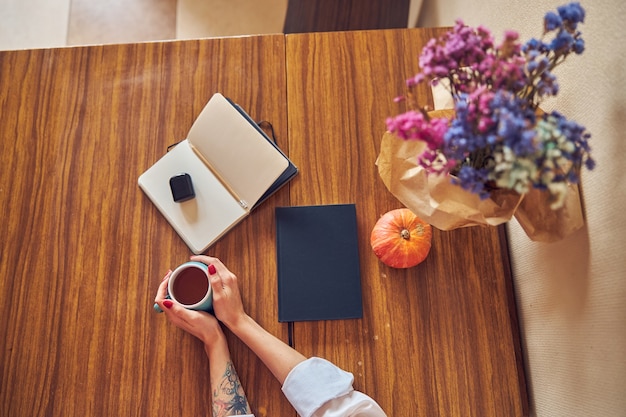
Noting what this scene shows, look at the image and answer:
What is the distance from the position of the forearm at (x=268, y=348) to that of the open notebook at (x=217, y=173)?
0.18 meters

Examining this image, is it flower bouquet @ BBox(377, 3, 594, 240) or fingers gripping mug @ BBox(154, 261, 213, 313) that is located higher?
flower bouquet @ BBox(377, 3, 594, 240)

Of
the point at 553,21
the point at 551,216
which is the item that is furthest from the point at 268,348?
the point at 553,21

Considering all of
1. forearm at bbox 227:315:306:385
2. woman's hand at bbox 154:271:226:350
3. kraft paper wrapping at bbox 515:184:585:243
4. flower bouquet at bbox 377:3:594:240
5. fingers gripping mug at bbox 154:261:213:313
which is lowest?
forearm at bbox 227:315:306:385

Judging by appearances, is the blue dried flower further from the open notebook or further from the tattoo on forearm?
the tattoo on forearm

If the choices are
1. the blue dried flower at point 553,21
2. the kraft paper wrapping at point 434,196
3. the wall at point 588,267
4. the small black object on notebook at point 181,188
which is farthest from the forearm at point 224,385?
the blue dried flower at point 553,21

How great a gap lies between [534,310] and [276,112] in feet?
2.21

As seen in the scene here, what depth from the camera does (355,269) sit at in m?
0.93

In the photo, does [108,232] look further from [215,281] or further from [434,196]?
[434,196]

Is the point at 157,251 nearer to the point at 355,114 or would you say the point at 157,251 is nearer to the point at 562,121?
the point at 355,114

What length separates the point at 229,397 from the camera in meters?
0.85

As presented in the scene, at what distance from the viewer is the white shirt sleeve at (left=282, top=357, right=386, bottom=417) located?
2.70 feet

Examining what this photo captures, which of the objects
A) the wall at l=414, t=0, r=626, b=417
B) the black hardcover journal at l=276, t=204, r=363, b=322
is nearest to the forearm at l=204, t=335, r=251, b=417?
the black hardcover journal at l=276, t=204, r=363, b=322

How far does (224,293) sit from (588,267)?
0.64m

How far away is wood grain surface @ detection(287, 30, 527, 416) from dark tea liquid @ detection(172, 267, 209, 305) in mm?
215
